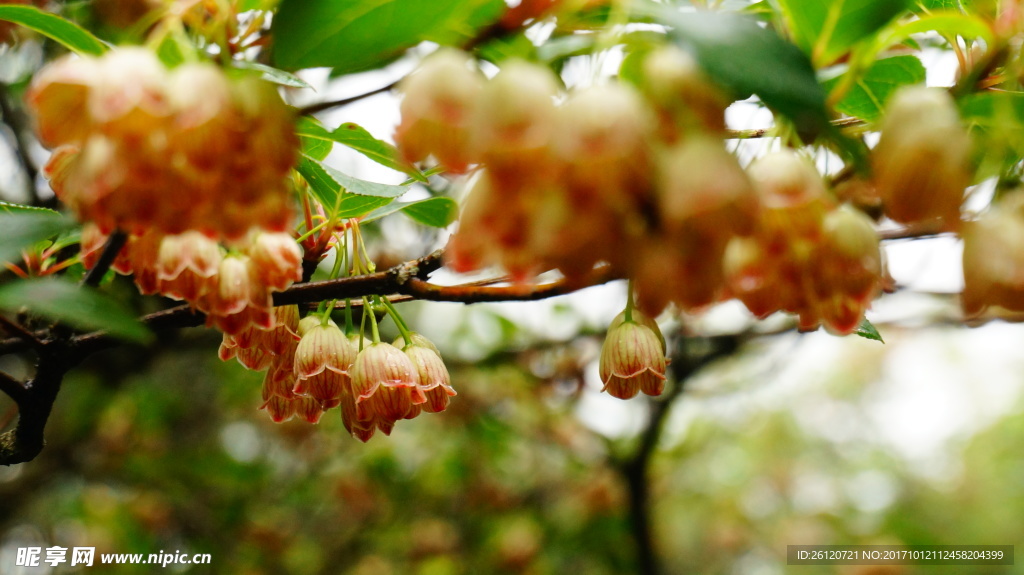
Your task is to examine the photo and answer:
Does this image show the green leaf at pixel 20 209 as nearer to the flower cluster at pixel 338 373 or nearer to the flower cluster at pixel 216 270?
the flower cluster at pixel 216 270

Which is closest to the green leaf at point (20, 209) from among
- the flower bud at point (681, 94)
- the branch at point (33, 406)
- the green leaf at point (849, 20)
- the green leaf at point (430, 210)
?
the branch at point (33, 406)

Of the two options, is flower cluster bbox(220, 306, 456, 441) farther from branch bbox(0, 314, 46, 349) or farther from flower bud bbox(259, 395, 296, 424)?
branch bbox(0, 314, 46, 349)

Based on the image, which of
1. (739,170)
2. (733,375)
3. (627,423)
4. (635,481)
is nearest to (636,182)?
(739,170)

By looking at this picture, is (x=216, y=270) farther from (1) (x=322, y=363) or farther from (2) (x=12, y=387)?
(2) (x=12, y=387)

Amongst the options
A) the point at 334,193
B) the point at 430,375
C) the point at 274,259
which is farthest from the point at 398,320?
the point at 274,259

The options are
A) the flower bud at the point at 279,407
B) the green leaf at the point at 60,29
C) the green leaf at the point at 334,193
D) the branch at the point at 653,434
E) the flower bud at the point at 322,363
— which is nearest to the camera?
the green leaf at the point at 60,29

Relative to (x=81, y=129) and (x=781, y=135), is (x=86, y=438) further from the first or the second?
(x=781, y=135)

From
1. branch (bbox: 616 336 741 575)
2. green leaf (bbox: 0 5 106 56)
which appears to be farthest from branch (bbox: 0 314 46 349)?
branch (bbox: 616 336 741 575)
